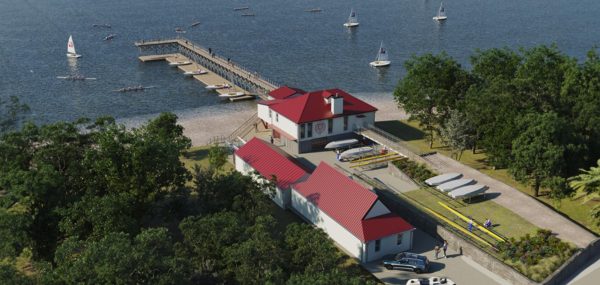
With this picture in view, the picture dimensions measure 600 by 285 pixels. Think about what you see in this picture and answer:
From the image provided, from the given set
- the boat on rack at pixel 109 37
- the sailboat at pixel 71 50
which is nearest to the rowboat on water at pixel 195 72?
the sailboat at pixel 71 50

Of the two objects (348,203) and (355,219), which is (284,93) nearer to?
(348,203)

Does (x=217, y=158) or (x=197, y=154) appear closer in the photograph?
(x=217, y=158)

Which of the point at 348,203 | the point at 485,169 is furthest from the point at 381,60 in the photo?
the point at 348,203

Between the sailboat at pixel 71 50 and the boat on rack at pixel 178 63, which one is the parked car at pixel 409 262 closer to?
the boat on rack at pixel 178 63

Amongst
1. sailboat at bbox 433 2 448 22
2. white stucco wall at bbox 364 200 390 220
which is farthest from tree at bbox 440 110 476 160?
sailboat at bbox 433 2 448 22

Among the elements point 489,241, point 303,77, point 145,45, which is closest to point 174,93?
point 303,77

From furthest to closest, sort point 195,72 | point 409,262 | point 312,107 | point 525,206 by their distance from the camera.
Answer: point 195,72 < point 312,107 < point 525,206 < point 409,262

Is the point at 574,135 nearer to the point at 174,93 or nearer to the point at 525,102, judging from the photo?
the point at 525,102

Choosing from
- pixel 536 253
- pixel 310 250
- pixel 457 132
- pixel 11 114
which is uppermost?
pixel 457 132
